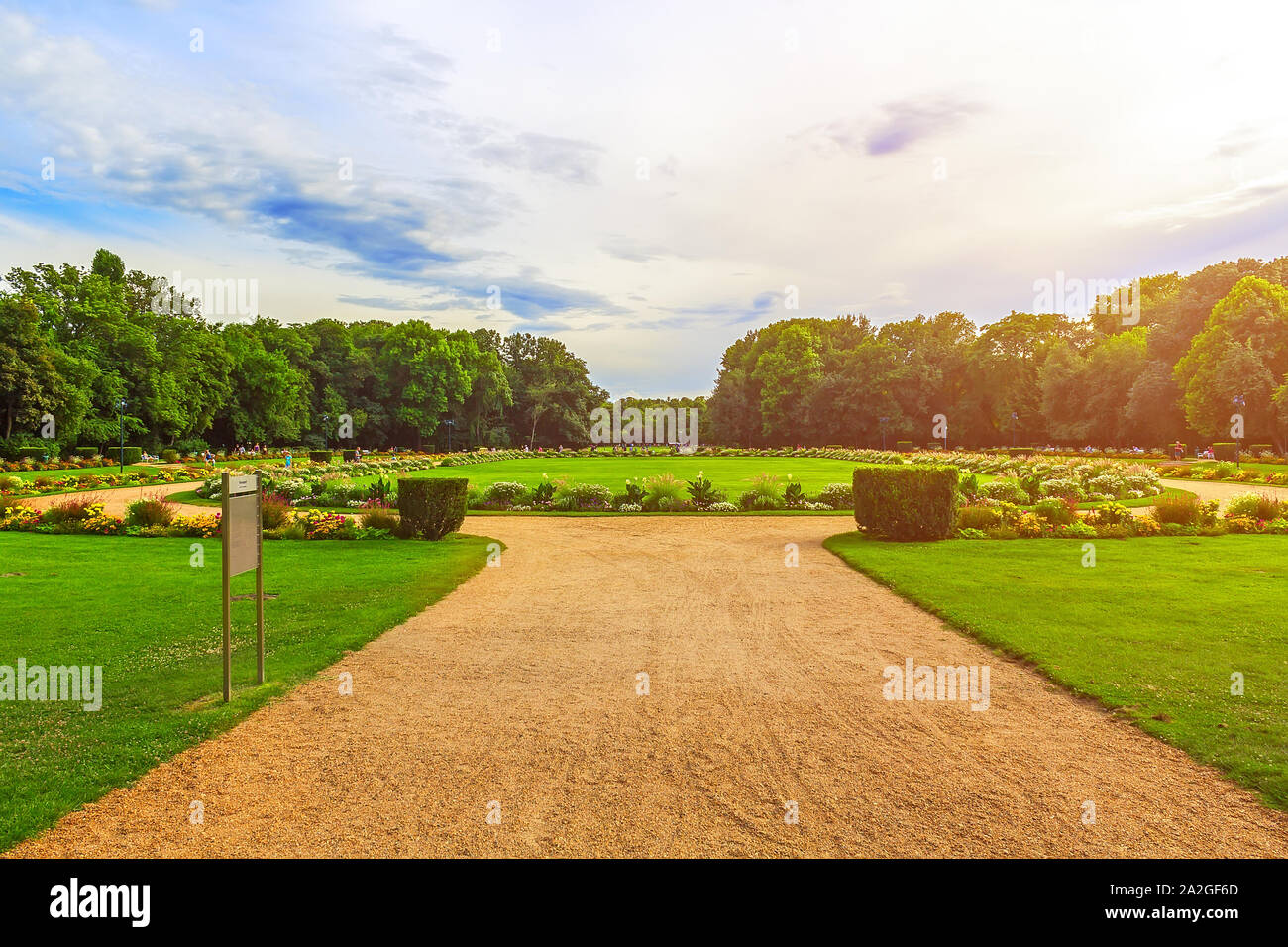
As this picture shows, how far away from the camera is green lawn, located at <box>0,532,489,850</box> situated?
4.29 meters

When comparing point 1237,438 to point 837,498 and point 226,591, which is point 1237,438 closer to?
point 837,498

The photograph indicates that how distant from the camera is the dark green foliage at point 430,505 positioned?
45.3 ft

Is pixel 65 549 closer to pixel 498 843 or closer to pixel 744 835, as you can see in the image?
pixel 498 843

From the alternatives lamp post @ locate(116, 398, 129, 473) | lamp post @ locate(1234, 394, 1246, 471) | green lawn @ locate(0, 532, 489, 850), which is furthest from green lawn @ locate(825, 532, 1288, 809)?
lamp post @ locate(116, 398, 129, 473)

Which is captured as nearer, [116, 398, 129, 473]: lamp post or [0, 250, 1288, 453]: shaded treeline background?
[116, 398, 129, 473]: lamp post

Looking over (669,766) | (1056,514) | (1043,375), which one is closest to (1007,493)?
(1056,514)

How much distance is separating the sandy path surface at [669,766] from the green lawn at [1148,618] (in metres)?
0.37

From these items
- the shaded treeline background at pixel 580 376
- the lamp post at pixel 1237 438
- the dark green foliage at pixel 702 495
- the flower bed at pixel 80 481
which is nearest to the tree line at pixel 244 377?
the shaded treeline background at pixel 580 376

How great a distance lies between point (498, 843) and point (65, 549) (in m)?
12.9

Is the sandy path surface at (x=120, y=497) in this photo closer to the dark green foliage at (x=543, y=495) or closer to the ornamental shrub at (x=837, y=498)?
the dark green foliage at (x=543, y=495)

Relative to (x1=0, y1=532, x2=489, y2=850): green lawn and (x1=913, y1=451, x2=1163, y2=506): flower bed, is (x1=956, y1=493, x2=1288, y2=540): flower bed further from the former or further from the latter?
(x1=0, y1=532, x2=489, y2=850): green lawn

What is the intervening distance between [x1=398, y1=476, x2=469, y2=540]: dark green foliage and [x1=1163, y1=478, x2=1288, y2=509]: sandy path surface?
19.6 metres
